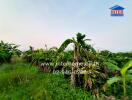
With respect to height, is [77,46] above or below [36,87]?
above

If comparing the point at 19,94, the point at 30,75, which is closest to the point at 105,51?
the point at 30,75

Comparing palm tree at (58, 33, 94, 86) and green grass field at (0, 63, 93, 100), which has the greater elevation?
palm tree at (58, 33, 94, 86)

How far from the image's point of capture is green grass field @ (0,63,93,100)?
9.16m

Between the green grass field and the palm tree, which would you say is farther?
the palm tree

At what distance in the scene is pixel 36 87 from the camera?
9.81m

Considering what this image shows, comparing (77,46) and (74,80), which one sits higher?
(77,46)

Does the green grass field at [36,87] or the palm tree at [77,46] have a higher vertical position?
the palm tree at [77,46]

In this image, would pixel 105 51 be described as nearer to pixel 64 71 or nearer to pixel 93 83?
pixel 64 71

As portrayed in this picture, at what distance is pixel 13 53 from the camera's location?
14.9 metres

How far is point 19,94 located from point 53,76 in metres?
2.47

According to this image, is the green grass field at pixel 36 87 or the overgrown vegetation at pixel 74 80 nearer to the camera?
the green grass field at pixel 36 87

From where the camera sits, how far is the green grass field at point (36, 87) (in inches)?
361

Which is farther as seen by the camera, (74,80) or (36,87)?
(74,80)

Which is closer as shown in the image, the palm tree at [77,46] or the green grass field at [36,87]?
the green grass field at [36,87]
